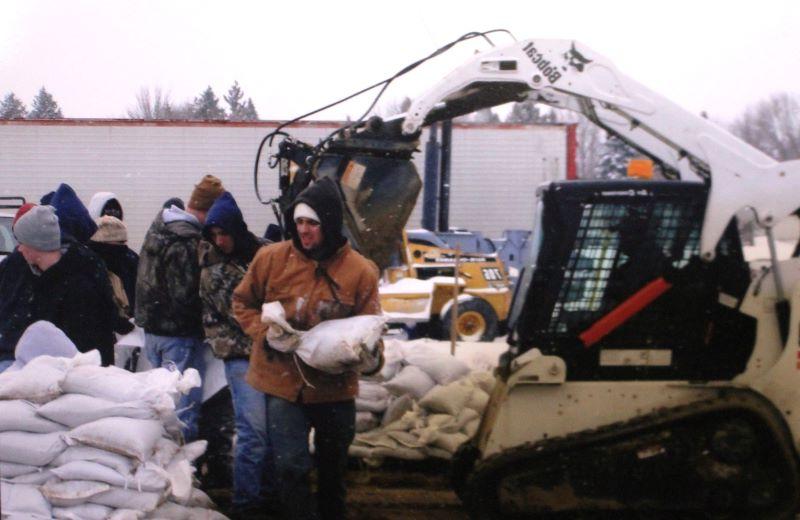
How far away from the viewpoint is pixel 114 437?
15.3 ft

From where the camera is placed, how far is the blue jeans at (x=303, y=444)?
4789 mm

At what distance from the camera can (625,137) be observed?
5570 millimetres

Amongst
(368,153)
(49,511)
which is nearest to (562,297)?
(49,511)

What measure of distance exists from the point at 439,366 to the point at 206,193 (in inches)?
81.5

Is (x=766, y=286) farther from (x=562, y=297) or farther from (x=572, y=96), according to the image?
(x=572, y=96)

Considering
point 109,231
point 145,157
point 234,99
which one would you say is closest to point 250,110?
point 234,99

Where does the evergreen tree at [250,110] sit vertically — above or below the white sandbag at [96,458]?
above

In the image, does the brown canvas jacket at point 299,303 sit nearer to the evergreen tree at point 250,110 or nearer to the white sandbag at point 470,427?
the white sandbag at point 470,427

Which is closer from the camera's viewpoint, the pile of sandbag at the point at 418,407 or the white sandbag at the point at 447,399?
the pile of sandbag at the point at 418,407

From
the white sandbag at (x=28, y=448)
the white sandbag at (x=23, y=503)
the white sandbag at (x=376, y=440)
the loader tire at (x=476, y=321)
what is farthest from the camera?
the loader tire at (x=476, y=321)

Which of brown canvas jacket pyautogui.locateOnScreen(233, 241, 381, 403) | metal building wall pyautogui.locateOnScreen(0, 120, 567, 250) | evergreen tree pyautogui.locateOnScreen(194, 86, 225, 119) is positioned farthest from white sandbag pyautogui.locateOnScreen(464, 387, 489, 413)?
evergreen tree pyautogui.locateOnScreen(194, 86, 225, 119)

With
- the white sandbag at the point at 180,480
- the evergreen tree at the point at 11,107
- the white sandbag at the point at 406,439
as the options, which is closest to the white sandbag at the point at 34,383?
the white sandbag at the point at 180,480

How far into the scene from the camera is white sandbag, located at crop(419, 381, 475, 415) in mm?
6583

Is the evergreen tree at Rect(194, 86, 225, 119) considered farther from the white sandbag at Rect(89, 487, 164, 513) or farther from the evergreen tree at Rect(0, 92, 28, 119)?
the white sandbag at Rect(89, 487, 164, 513)
